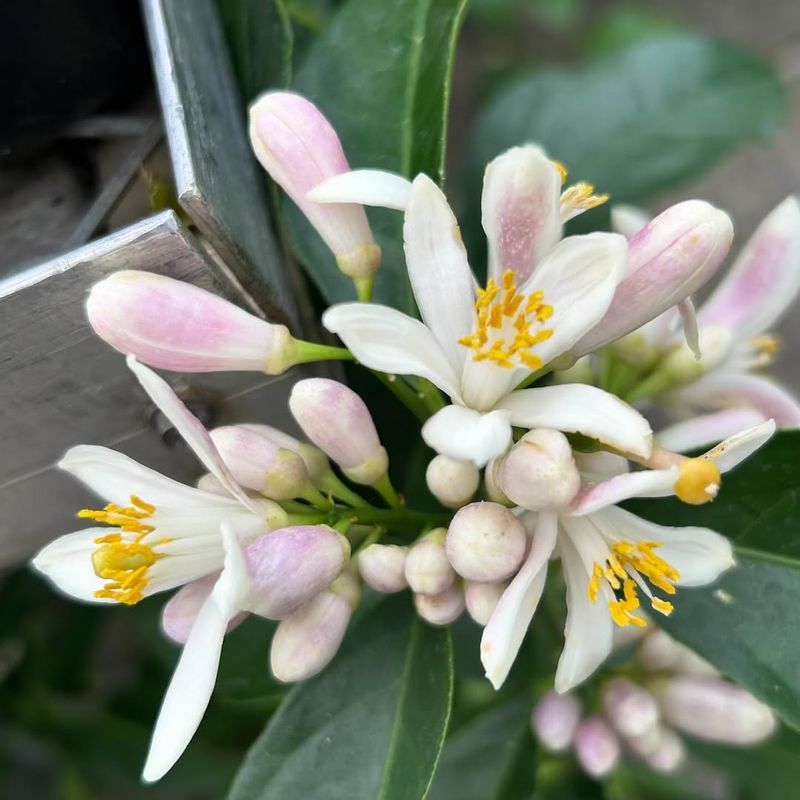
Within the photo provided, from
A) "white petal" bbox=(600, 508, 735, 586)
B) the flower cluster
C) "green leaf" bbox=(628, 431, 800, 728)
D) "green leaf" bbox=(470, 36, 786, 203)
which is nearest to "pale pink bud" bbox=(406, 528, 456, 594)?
the flower cluster

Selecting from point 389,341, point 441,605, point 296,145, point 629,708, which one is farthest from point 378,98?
point 629,708


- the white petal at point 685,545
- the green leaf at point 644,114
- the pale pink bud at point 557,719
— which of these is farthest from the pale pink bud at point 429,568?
the green leaf at point 644,114

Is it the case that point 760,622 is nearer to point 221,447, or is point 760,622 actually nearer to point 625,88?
point 221,447

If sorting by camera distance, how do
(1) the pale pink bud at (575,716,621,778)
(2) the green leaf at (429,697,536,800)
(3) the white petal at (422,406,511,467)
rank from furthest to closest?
(2) the green leaf at (429,697,536,800) → (1) the pale pink bud at (575,716,621,778) → (3) the white petal at (422,406,511,467)

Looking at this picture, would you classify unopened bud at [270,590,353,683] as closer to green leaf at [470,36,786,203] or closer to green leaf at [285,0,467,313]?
green leaf at [285,0,467,313]

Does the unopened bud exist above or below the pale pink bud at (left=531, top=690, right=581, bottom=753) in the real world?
above

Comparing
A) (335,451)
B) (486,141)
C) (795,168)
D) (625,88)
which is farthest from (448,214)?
(795,168)
